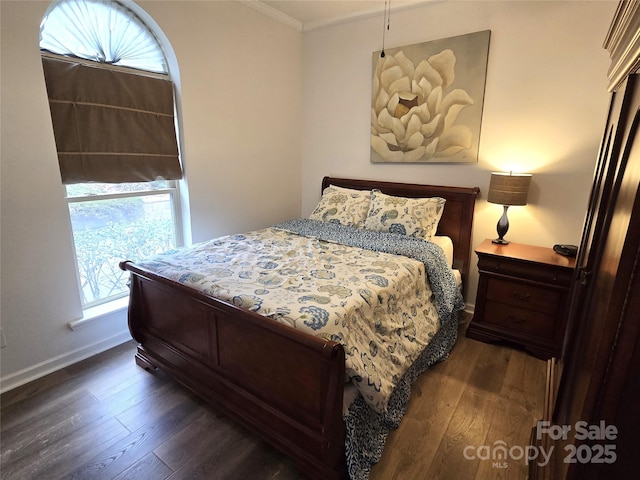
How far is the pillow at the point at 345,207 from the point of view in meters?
3.06

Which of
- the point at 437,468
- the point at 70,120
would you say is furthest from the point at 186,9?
the point at 437,468

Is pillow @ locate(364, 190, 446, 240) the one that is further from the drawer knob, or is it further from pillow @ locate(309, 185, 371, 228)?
the drawer knob

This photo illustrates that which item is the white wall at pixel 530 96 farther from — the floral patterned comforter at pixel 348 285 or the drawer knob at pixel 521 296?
the floral patterned comforter at pixel 348 285

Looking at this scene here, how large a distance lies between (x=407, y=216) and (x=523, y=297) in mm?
1003

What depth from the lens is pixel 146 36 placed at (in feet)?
8.21

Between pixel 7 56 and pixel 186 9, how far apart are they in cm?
125

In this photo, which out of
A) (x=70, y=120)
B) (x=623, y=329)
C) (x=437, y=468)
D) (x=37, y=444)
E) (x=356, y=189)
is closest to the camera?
(x=623, y=329)

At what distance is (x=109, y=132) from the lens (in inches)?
91.2

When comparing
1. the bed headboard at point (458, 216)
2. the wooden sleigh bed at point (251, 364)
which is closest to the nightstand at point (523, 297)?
the bed headboard at point (458, 216)

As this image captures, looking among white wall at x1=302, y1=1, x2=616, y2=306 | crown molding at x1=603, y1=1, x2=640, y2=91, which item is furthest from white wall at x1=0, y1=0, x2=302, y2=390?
crown molding at x1=603, y1=1, x2=640, y2=91

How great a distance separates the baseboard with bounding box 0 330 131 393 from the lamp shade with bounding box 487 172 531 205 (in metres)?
2.96

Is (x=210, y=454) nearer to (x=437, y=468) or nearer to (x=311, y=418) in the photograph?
(x=311, y=418)

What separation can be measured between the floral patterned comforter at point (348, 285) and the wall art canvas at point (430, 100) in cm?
90

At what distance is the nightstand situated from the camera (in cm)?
223
